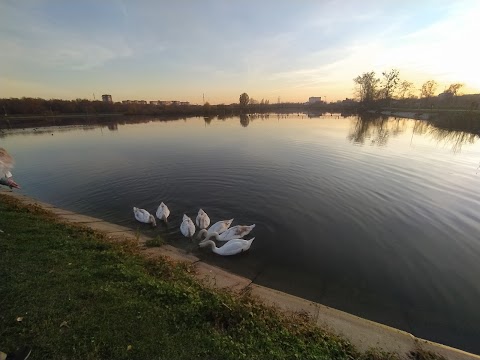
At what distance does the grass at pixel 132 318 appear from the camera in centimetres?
370

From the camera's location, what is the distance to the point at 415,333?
17.9ft

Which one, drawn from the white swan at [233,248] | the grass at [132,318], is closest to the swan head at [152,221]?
the white swan at [233,248]

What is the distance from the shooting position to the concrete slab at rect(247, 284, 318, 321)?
17.7 ft

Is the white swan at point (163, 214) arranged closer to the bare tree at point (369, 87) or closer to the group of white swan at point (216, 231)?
the group of white swan at point (216, 231)

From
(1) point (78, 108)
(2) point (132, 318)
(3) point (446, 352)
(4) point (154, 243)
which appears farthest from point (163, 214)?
(1) point (78, 108)

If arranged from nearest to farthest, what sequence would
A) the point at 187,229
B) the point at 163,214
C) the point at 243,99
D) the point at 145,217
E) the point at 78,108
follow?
the point at 187,229 < the point at 145,217 < the point at 163,214 < the point at 78,108 < the point at 243,99

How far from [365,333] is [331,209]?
733 centimetres

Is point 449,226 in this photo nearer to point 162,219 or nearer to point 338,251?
point 338,251

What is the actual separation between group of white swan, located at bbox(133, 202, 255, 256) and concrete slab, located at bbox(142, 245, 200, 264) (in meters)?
0.74

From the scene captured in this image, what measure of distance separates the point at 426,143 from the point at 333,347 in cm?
3184

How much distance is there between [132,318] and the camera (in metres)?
4.21

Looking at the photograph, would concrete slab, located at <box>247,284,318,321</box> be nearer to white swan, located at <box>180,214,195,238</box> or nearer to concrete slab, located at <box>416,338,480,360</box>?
concrete slab, located at <box>416,338,480,360</box>

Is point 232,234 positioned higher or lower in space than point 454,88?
lower

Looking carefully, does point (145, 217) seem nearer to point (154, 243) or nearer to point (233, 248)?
point (154, 243)
